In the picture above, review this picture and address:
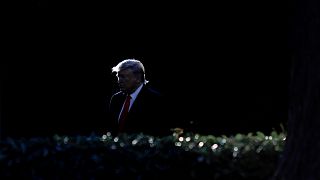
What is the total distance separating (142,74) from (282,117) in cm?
391

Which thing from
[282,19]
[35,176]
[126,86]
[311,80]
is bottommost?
[35,176]

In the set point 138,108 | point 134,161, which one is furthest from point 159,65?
point 134,161

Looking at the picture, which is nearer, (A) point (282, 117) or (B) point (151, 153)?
(B) point (151, 153)

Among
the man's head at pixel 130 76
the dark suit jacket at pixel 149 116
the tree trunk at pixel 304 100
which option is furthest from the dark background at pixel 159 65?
the tree trunk at pixel 304 100

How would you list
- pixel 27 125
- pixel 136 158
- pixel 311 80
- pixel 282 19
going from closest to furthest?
1. pixel 311 80
2. pixel 136 158
3. pixel 282 19
4. pixel 27 125

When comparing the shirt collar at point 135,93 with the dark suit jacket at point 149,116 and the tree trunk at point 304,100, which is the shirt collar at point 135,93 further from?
the tree trunk at point 304,100

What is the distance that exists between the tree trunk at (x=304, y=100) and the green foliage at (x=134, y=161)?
413mm

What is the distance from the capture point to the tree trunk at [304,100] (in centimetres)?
608

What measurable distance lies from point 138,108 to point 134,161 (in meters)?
1.90

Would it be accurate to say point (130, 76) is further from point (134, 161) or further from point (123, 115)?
point (134, 161)

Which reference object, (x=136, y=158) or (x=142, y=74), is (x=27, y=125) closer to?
(x=142, y=74)

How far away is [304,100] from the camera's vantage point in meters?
6.13

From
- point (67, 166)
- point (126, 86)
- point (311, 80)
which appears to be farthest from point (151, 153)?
point (126, 86)

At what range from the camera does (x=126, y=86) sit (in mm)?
8703
